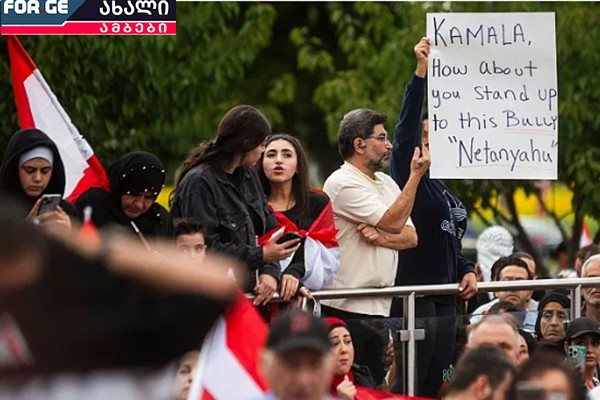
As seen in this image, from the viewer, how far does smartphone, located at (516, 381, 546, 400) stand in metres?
5.99

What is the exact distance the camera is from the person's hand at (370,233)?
9754mm

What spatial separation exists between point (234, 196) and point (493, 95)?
2612mm

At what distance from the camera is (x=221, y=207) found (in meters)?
9.07

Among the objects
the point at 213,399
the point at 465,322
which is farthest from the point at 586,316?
the point at 213,399

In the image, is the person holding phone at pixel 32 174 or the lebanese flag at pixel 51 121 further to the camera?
the lebanese flag at pixel 51 121

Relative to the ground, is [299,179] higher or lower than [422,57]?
lower

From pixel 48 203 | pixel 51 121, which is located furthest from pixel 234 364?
pixel 51 121

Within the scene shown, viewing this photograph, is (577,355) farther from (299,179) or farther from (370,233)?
(299,179)

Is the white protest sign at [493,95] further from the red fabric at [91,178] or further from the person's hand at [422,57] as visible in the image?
the red fabric at [91,178]

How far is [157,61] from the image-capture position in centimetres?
1583

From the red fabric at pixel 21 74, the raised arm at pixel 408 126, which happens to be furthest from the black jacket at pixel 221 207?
the red fabric at pixel 21 74

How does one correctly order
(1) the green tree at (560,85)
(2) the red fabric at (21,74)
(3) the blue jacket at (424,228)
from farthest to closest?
(1) the green tree at (560,85) → (2) the red fabric at (21,74) → (3) the blue jacket at (424,228)

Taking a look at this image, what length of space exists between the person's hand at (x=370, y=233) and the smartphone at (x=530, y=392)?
3.42m

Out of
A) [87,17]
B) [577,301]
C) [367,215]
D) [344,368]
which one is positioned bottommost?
[344,368]
